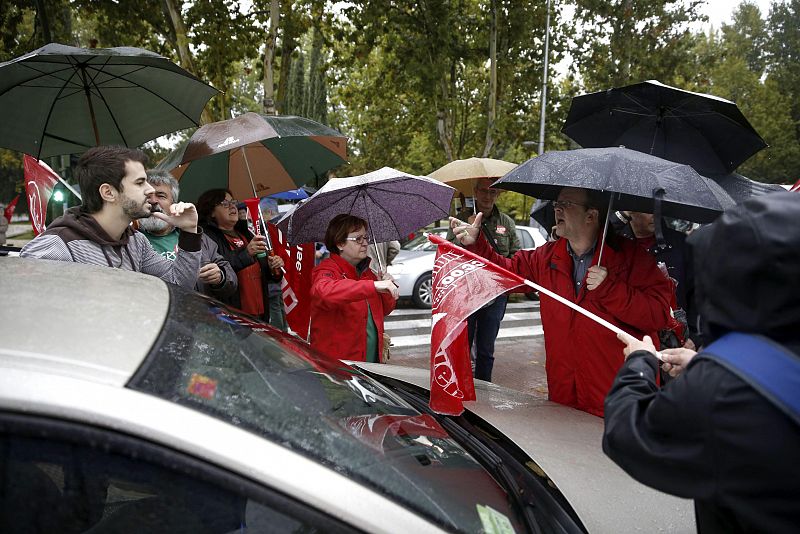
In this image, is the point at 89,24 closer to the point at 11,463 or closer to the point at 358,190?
the point at 358,190

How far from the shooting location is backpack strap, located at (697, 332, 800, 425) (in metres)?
1.10

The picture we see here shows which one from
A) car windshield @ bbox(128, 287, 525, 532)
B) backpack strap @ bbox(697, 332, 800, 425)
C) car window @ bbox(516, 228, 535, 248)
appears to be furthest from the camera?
car window @ bbox(516, 228, 535, 248)

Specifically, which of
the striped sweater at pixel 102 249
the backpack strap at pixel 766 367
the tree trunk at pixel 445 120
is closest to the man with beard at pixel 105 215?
the striped sweater at pixel 102 249

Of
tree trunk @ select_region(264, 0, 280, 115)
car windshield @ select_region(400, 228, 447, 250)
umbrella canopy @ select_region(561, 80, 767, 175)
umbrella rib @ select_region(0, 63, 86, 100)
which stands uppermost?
tree trunk @ select_region(264, 0, 280, 115)

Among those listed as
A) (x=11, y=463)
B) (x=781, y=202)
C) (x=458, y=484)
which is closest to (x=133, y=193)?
(x=11, y=463)

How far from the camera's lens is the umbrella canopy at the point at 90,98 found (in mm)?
3785

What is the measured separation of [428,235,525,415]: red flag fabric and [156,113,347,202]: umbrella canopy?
7.37 feet

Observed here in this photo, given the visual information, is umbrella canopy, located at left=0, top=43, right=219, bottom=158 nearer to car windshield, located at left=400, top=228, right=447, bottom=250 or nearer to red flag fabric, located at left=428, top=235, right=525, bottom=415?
red flag fabric, located at left=428, top=235, right=525, bottom=415

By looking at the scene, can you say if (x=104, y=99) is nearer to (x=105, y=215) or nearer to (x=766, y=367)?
(x=105, y=215)

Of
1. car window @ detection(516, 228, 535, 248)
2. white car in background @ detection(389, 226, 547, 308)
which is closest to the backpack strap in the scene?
white car in background @ detection(389, 226, 547, 308)

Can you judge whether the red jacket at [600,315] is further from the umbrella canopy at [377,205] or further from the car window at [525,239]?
the car window at [525,239]

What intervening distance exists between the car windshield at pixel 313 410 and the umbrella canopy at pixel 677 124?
2502 mm

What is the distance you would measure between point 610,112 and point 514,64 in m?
12.7

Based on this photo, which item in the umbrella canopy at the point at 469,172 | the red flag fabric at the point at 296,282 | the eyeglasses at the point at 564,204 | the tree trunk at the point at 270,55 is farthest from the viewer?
the tree trunk at the point at 270,55
